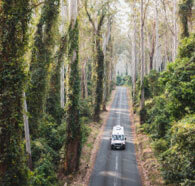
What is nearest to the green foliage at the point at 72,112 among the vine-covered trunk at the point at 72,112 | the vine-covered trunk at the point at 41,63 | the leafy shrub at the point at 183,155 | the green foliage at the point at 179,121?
the vine-covered trunk at the point at 72,112

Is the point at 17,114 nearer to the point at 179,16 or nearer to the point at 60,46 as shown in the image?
the point at 60,46

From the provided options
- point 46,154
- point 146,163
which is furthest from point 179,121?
point 46,154

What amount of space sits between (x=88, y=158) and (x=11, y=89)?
43.4 ft

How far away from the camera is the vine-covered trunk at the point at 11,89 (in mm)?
7781

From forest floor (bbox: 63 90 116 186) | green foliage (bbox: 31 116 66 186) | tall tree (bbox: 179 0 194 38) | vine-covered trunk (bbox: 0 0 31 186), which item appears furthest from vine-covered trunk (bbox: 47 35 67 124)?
vine-covered trunk (bbox: 0 0 31 186)

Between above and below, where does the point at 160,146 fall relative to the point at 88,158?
above

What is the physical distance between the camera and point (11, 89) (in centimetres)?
786

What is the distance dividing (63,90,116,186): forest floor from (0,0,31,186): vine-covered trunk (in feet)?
22.2

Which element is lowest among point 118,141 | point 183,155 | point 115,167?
point 115,167

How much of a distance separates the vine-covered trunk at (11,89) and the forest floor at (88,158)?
267 inches

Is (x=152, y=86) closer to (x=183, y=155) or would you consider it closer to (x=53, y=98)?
(x=53, y=98)

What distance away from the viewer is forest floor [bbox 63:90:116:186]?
50.9 ft

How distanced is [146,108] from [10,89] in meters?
21.5

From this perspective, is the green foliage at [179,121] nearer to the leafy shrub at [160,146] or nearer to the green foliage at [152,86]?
the leafy shrub at [160,146]
